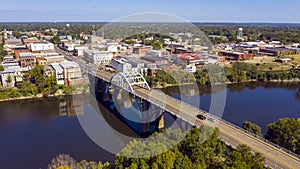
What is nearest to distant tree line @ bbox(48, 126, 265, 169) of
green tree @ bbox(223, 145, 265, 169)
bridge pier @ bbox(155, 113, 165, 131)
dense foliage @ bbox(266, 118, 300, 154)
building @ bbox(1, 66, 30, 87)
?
green tree @ bbox(223, 145, 265, 169)

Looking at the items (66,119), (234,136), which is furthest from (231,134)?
(66,119)

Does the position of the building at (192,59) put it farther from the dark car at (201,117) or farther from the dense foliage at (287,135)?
the dense foliage at (287,135)

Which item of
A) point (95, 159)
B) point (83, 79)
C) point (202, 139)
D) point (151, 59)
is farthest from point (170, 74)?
point (202, 139)

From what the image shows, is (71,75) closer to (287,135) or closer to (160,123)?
(160,123)

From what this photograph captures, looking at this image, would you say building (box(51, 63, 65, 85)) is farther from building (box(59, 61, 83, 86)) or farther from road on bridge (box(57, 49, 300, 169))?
road on bridge (box(57, 49, 300, 169))

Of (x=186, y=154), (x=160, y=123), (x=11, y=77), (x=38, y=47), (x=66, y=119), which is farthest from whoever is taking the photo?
(x=38, y=47)

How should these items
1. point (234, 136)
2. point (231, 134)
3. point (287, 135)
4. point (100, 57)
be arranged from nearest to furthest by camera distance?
point (287, 135)
point (234, 136)
point (231, 134)
point (100, 57)
